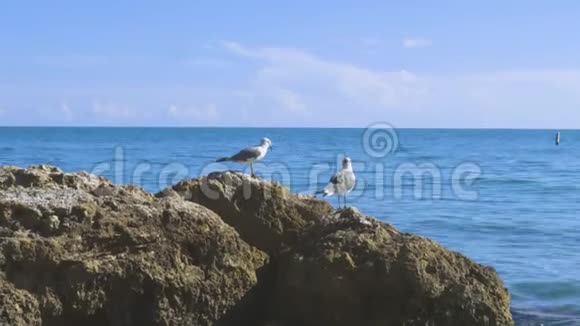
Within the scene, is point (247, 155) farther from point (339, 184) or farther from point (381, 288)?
point (381, 288)

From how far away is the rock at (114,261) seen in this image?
535 cm

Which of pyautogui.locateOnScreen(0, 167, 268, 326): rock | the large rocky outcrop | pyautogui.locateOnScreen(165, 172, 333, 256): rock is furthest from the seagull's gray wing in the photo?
pyautogui.locateOnScreen(0, 167, 268, 326): rock

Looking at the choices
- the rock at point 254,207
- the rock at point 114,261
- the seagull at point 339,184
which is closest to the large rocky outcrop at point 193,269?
the rock at point 114,261

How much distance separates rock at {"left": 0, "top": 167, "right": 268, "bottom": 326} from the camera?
5.35 meters

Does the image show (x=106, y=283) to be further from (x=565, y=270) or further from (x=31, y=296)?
(x=565, y=270)

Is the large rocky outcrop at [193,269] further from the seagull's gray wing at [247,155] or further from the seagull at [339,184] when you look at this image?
the seagull's gray wing at [247,155]

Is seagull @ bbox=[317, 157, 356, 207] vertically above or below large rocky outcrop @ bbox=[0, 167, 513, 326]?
above

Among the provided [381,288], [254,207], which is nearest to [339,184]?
[254,207]

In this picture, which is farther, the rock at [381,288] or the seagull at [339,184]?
the seagull at [339,184]

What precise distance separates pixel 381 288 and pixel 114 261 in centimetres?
189

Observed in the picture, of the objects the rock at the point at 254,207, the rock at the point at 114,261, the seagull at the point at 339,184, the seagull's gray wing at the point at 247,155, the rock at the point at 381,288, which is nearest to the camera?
the rock at the point at 114,261

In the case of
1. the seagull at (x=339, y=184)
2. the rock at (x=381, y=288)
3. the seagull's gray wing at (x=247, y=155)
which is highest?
the seagull's gray wing at (x=247, y=155)

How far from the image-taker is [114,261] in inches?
217

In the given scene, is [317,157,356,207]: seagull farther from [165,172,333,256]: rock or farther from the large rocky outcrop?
the large rocky outcrop
